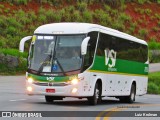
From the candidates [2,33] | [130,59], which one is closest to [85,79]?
[130,59]

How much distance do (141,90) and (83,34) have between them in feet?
32.1

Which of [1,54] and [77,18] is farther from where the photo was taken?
[77,18]

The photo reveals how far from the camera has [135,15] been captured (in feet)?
236

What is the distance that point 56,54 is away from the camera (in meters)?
22.0

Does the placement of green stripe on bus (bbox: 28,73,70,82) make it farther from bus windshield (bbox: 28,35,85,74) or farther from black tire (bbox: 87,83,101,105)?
black tire (bbox: 87,83,101,105)

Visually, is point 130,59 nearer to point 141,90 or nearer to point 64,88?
point 141,90

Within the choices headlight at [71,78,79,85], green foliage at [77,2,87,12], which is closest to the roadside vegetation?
green foliage at [77,2,87,12]

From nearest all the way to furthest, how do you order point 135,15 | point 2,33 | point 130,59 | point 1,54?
point 130,59 < point 1,54 < point 2,33 < point 135,15

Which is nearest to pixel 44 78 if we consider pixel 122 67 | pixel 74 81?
pixel 74 81

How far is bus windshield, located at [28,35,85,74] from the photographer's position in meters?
21.9

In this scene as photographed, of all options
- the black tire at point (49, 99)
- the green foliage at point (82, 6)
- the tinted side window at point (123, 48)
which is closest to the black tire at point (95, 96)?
the tinted side window at point (123, 48)

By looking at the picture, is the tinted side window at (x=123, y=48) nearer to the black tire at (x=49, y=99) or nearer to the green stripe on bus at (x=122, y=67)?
the green stripe on bus at (x=122, y=67)

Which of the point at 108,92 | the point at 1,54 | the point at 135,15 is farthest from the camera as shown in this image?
the point at 135,15

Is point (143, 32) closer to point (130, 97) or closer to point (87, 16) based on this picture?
point (87, 16)
